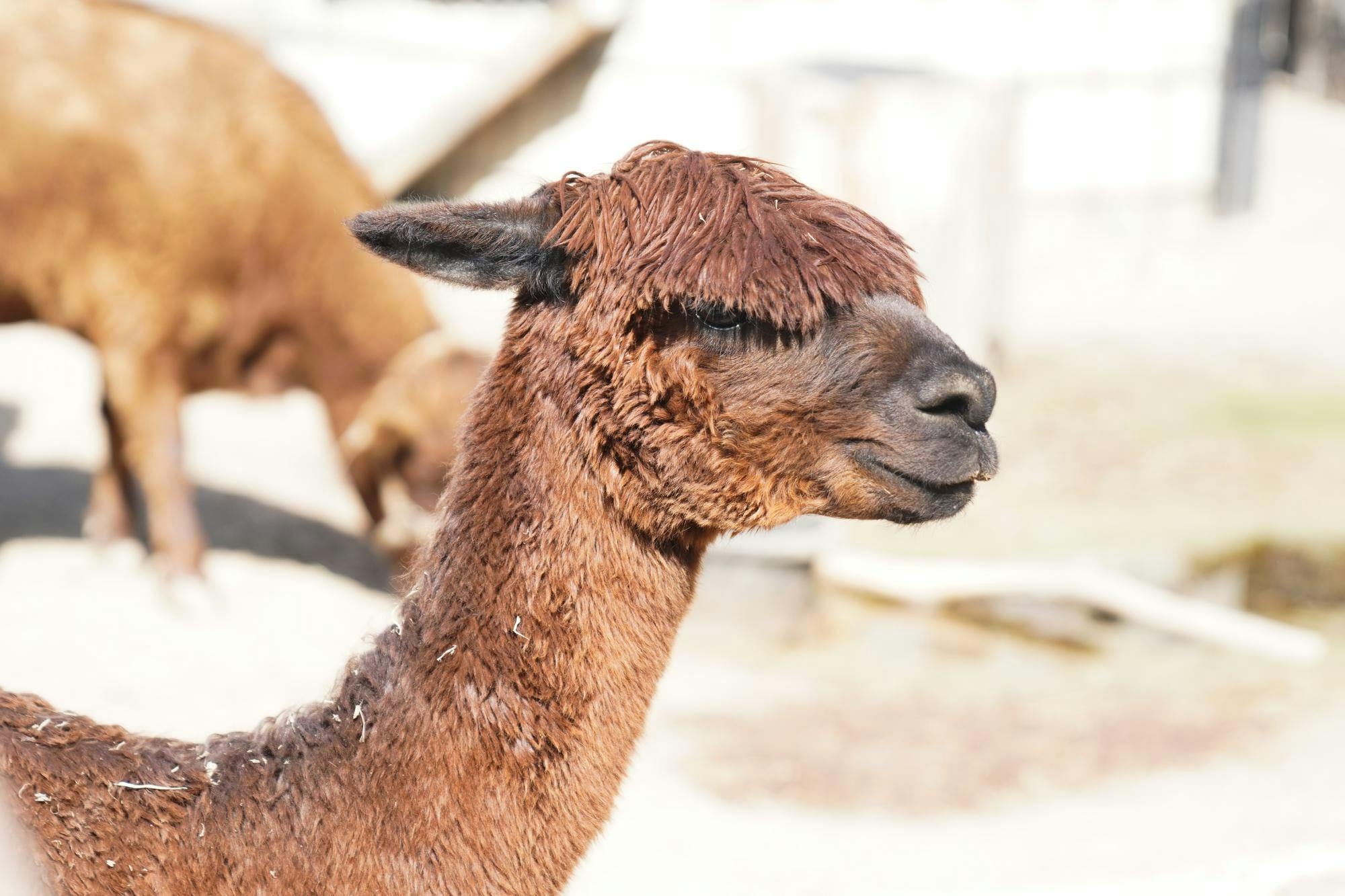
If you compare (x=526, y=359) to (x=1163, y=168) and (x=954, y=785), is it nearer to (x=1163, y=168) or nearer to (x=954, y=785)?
(x=954, y=785)

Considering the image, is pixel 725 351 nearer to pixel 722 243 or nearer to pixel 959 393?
pixel 722 243

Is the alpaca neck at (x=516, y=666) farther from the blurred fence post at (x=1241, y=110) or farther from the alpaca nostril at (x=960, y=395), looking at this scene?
the blurred fence post at (x=1241, y=110)

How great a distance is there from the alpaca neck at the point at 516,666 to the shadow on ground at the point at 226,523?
5920 mm

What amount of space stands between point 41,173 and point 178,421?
141 centimetres

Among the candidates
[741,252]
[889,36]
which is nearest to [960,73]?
[889,36]

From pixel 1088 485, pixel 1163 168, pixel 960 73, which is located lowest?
pixel 1088 485

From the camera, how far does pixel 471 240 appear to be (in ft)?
8.54

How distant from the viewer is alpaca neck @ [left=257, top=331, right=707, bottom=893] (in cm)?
254

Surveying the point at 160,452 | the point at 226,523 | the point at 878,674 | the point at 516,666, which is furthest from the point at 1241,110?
the point at 516,666

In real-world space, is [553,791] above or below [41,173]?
below

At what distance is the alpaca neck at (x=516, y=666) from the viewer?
8.32ft

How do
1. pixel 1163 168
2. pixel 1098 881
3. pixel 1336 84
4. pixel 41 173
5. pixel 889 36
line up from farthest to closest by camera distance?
pixel 1336 84
pixel 1163 168
pixel 889 36
pixel 41 173
pixel 1098 881

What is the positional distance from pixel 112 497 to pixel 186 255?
1518 mm

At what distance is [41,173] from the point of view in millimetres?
7172
